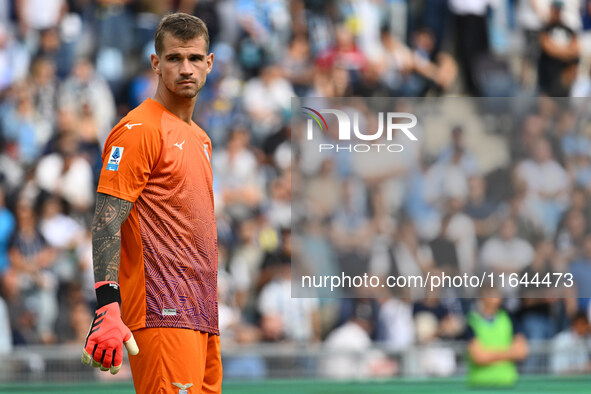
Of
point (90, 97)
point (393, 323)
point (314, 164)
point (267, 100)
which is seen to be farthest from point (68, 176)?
point (393, 323)

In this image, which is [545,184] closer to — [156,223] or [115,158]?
[156,223]

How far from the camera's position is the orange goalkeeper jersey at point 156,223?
3668 mm

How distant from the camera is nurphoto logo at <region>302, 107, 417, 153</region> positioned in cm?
1025

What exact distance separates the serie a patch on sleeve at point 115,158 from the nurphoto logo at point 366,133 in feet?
21.5

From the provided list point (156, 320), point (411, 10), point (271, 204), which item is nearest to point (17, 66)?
point (271, 204)

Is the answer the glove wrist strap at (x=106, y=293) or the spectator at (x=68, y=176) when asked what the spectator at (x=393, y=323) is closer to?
the spectator at (x=68, y=176)


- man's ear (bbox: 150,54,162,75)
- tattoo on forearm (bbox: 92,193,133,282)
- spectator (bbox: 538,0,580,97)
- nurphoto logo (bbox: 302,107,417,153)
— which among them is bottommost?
tattoo on forearm (bbox: 92,193,133,282)

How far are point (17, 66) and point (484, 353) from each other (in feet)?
20.0

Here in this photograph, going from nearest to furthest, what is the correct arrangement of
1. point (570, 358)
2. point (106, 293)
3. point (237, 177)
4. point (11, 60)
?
point (106, 293) < point (570, 358) < point (237, 177) < point (11, 60)

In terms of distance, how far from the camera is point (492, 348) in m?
9.33

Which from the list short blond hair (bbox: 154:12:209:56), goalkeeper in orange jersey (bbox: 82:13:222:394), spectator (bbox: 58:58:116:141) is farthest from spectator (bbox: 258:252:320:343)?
short blond hair (bbox: 154:12:209:56)

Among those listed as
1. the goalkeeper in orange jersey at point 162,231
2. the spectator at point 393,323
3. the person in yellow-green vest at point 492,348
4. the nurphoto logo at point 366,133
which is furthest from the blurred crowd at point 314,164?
the goalkeeper in orange jersey at point 162,231

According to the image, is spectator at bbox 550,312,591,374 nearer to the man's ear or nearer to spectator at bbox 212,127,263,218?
spectator at bbox 212,127,263,218

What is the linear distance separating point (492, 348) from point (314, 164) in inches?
104
